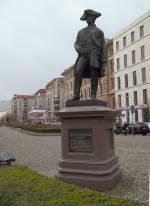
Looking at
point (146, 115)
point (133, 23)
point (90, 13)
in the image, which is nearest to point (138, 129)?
point (146, 115)

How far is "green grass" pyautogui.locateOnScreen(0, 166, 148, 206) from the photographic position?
5.23 metres

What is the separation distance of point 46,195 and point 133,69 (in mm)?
54104

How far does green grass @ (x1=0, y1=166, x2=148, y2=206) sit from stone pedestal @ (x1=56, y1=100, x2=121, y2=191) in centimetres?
159

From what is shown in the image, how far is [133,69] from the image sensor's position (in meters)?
58.6

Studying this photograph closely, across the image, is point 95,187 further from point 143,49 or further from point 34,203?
point 143,49

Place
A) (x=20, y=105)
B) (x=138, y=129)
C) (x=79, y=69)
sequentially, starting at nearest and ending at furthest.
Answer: (x=79, y=69), (x=138, y=129), (x=20, y=105)

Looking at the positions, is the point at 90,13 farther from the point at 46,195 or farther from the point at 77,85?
the point at 46,195

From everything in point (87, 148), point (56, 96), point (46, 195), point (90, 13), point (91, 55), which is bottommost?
point (46, 195)

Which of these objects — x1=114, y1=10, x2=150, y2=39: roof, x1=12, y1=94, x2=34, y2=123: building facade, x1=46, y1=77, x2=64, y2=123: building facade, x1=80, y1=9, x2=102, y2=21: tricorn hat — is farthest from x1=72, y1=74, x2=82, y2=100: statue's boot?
x1=12, y1=94, x2=34, y2=123: building facade

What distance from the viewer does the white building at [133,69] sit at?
177ft

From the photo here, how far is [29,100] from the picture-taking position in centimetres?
19175

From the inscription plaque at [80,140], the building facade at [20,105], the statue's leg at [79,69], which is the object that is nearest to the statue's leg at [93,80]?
the statue's leg at [79,69]

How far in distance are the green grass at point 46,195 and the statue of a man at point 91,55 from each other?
3.23m

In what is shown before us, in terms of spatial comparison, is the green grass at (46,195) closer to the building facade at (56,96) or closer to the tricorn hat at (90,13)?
the tricorn hat at (90,13)
